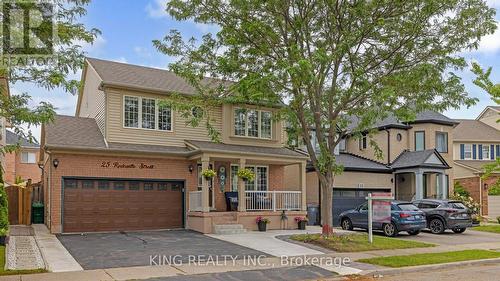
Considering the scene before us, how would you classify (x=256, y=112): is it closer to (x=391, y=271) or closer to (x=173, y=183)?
(x=173, y=183)

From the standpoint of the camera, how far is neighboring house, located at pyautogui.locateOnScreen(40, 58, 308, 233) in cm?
1977

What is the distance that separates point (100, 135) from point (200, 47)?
6395 millimetres

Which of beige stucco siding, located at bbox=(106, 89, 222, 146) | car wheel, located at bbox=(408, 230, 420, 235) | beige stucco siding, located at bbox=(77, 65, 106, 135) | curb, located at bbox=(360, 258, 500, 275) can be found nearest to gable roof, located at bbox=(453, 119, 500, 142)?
car wheel, located at bbox=(408, 230, 420, 235)

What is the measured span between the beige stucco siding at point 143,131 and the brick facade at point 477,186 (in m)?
21.5

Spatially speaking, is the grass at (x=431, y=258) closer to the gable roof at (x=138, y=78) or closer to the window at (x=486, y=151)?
the gable roof at (x=138, y=78)

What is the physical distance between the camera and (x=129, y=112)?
2155cm

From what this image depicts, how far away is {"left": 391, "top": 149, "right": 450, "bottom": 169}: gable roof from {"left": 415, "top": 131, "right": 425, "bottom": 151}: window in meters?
1.58

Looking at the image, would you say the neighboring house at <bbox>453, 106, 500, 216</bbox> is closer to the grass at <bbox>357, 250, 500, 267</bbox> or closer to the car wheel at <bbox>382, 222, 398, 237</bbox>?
the car wheel at <bbox>382, 222, 398, 237</bbox>

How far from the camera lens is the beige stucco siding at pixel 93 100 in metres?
21.9

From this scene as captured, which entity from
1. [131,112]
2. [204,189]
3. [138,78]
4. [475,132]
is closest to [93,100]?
[138,78]

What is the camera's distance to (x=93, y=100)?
23969mm

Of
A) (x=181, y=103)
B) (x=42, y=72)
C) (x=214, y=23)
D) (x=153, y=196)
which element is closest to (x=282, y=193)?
(x=153, y=196)

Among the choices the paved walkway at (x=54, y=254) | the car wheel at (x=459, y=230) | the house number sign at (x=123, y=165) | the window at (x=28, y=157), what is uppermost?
the window at (x=28, y=157)
